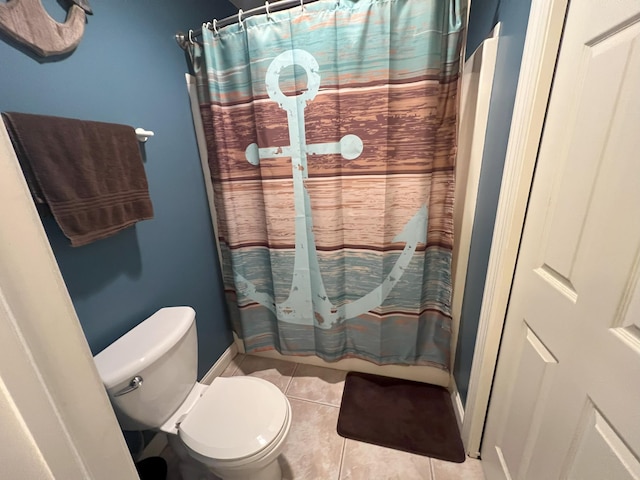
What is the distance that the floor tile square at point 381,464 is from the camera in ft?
3.74

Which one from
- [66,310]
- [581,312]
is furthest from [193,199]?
[581,312]

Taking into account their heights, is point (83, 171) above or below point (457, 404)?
above

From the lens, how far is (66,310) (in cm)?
40

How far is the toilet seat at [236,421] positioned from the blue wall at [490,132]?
0.91m

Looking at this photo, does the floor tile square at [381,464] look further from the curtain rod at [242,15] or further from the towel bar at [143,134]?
the curtain rod at [242,15]

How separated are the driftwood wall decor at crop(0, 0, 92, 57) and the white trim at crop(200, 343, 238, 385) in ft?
5.43

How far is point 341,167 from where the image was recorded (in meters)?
1.24

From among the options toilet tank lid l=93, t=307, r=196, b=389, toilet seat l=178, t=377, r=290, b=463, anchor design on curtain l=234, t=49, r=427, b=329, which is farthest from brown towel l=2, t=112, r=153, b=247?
toilet seat l=178, t=377, r=290, b=463

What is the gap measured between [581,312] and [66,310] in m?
1.04

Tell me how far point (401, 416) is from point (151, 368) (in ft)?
4.10

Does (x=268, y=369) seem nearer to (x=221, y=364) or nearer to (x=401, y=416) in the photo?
(x=221, y=364)

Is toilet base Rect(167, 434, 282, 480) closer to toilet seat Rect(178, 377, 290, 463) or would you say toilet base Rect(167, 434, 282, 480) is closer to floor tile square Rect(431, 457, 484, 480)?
toilet seat Rect(178, 377, 290, 463)

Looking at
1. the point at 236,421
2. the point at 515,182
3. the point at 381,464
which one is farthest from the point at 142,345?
the point at 515,182

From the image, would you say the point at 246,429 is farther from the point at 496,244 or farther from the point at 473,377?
the point at 496,244
